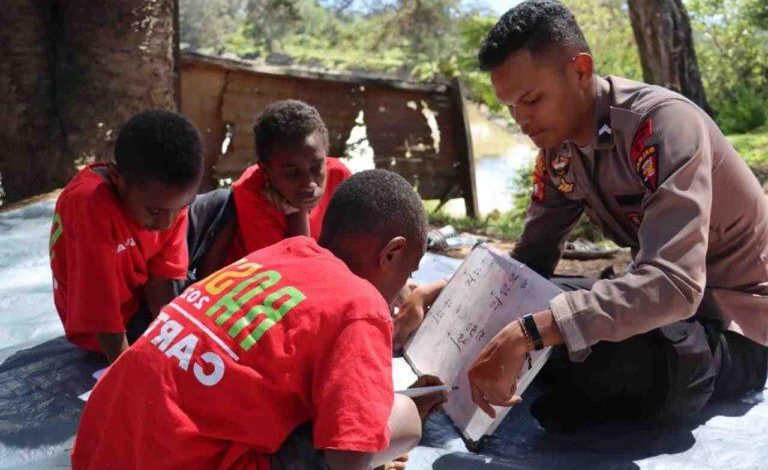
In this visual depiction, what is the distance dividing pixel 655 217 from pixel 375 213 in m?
0.64

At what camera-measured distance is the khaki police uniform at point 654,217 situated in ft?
6.34

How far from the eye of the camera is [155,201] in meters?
2.47

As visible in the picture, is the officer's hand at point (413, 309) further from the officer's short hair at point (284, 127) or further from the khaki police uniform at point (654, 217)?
the officer's short hair at point (284, 127)

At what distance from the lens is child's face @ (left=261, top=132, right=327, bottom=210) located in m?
2.98

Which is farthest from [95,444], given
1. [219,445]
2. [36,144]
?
[36,144]

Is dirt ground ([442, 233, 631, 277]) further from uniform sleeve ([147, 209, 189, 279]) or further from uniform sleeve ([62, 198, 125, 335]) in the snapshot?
uniform sleeve ([62, 198, 125, 335])

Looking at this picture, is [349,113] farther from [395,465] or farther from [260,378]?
[260,378]

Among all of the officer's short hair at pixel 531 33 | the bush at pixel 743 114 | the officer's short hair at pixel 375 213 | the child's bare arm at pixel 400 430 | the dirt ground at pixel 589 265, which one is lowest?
the bush at pixel 743 114

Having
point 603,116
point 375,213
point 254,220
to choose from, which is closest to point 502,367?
point 375,213

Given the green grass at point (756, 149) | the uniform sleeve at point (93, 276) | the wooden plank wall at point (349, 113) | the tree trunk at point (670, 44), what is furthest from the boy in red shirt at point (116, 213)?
the green grass at point (756, 149)

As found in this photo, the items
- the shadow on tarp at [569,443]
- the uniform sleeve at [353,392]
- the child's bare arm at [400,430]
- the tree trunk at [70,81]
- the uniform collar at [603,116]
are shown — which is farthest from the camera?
the tree trunk at [70,81]

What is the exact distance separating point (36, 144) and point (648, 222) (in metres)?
4.12

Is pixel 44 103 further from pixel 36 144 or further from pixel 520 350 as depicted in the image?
pixel 520 350

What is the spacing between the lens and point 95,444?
5.58 ft
